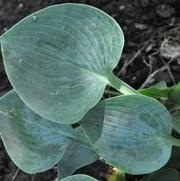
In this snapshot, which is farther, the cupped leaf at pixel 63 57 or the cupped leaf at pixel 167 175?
the cupped leaf at pixel 167 175

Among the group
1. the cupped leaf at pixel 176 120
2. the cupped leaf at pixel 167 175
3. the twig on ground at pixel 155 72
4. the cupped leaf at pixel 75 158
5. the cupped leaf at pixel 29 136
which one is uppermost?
the cupped leaf at pixel 29 136

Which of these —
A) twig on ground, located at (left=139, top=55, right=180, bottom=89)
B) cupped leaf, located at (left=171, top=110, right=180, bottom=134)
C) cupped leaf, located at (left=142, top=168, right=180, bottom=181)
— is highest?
cupped leaf, located at (left=171, top=110, right=180, bottom=134)

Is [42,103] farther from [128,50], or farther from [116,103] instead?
[128,50]

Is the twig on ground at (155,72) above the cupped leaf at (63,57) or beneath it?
beneath

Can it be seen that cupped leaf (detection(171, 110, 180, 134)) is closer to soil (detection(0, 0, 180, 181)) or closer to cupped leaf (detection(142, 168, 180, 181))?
cupped leaf (detection(142, 168, 180, 181))

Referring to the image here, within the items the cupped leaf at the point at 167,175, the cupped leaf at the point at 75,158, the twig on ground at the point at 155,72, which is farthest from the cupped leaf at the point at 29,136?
the twig on ground at the point at 155,72

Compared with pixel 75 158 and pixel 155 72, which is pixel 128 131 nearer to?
pixel 75 158

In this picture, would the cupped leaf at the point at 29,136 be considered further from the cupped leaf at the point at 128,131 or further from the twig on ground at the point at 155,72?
the twig on ground at the point at 155,72

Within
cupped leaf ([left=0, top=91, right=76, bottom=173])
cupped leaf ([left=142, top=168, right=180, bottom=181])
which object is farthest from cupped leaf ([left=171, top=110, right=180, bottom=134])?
cupped leaf ([left=0, top=91, right=76, bottom=173])

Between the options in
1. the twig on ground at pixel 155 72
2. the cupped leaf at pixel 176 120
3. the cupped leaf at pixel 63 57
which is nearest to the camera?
the cupped leaf at pixel 63 57
